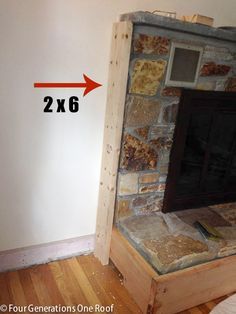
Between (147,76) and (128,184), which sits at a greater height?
(147,76)

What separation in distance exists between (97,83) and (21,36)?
0.45m

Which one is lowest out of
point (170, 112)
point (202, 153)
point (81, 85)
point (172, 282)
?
point (172, 282)

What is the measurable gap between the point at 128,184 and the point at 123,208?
0.16m

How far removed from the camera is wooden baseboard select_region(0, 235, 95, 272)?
1.70m

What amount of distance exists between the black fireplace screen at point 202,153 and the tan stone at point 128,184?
0.79ft

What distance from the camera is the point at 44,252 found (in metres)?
1.79

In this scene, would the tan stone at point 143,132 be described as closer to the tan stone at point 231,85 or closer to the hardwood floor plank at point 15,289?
the tan stone at point 231,85

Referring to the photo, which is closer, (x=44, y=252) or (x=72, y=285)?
(x=72, y=285)

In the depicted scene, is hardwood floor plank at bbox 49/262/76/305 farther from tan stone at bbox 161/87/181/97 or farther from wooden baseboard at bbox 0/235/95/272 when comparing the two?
tan stone at bbox 161/87/181/97

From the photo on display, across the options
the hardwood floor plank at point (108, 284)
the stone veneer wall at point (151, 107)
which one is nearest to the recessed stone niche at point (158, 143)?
the stone veneer wall at point (151, 107)

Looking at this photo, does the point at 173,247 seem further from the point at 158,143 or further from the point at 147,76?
the point at 147,76

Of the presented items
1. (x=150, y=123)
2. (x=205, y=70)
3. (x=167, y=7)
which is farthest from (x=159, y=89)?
→ (x=167, y=7)

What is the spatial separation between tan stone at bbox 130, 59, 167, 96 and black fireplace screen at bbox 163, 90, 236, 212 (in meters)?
0.20

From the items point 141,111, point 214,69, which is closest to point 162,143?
point 141,111
